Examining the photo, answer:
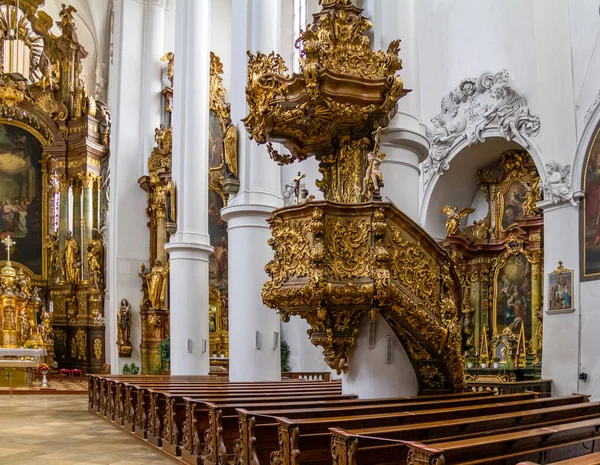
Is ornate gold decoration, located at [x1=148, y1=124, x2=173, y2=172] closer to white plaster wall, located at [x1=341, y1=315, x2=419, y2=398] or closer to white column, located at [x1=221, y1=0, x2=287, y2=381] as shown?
white column, located at [x1=221, y1=0, x2=287, y2=381]

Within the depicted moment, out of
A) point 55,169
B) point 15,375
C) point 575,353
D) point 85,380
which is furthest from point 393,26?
point 55,169

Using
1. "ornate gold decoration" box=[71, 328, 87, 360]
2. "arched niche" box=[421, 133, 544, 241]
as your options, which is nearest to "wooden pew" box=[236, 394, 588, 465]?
"arched niche" box=[421, 133, 544, 241]

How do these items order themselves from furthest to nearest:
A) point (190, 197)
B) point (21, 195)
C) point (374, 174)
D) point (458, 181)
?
point (21, 195)
point (458, 181)
point (190, 197)
point (374, 174)

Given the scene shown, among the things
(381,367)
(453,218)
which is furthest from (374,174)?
(453,218)

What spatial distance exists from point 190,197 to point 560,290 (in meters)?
7.70

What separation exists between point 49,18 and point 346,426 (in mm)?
23246

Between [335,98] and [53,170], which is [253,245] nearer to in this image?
[335,98]

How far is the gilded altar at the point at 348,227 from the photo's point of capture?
620cm

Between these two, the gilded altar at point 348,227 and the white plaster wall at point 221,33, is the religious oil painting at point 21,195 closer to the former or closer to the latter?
the white plaster wall at point 221,33

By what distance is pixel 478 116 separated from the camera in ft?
48.0

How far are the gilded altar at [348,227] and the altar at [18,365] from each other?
13.3 meters

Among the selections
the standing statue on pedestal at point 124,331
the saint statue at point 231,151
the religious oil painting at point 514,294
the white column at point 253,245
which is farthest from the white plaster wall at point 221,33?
the religious oil painting at point 514,294

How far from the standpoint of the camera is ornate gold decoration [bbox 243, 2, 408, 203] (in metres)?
6.62

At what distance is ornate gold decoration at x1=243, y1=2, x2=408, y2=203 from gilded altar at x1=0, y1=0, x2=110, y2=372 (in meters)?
16.6
